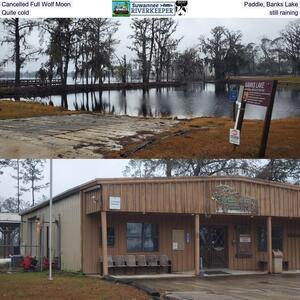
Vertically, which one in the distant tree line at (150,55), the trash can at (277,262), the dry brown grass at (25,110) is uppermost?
the distant tree line at (150,55)

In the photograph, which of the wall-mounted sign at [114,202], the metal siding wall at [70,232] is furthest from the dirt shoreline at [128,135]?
the metal siding wall at [70,232]

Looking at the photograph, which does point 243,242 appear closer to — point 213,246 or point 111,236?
point 213,246

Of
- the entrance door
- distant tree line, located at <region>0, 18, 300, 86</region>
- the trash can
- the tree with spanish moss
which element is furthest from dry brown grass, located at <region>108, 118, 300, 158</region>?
the entrance door

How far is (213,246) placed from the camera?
845 inches

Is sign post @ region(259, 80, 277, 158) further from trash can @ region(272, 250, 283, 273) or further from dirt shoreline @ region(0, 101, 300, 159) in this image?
trash can @ region(272, 250, 283, 273)

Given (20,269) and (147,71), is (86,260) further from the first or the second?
(147,71)

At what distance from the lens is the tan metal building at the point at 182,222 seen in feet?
58.9

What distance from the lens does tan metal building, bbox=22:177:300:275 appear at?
58.9 feet

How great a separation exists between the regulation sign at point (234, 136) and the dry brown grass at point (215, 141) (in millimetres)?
67

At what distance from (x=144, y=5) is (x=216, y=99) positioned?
8.11 feet

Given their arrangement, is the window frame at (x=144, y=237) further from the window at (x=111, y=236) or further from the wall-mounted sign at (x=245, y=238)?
the wall-mounted sign at (x=245, y=238)

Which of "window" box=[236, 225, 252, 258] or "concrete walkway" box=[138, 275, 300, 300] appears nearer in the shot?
"concrete walkway" box=[138, 275, 300, 300]

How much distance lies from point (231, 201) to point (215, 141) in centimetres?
1046

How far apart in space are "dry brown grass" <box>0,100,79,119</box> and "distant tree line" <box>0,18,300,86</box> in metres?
0.37
